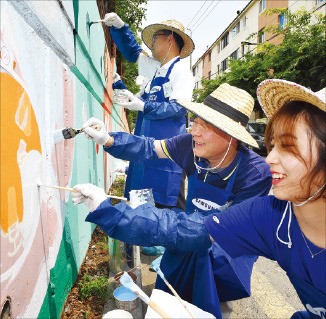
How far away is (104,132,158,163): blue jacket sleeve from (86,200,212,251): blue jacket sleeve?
88 centimetres

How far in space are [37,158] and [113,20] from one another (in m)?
1.99

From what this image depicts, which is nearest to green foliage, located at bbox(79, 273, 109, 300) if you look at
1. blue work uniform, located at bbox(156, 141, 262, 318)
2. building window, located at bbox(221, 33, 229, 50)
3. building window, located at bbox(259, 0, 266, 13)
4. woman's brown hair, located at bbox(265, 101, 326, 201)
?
blue work uniform, located at bbox(156, 141, 262, 318)

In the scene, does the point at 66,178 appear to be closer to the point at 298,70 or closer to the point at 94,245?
the point at 94,245

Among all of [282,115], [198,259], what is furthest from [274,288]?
[282,115]

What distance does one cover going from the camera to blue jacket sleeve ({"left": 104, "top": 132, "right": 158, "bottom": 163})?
7.64 ft

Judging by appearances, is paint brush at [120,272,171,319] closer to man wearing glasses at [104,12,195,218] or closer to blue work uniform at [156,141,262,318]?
blue work uniform at [156,141,262,318]

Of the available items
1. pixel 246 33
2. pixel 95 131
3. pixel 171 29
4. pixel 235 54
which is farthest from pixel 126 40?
pixel 235 54

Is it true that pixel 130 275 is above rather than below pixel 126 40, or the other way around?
below

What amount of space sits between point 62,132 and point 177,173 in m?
1.41

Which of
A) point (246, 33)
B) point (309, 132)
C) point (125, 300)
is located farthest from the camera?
point (246, 33)

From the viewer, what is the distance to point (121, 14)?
36.7ft

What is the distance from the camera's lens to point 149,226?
58.2 inches

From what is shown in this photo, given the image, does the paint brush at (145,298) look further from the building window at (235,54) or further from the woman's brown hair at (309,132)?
the building window at (235,54)

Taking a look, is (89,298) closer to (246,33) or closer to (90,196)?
(90,196)
